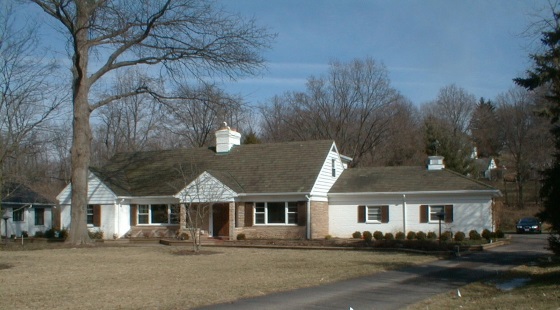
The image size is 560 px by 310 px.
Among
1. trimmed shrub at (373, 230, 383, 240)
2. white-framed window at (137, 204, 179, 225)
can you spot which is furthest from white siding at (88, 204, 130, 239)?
trimmed shrub at (373, 230, 383, 240)

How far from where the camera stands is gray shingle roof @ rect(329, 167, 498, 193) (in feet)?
118

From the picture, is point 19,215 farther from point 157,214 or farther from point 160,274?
point 160,274

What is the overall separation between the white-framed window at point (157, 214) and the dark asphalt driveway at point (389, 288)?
20.7 meters

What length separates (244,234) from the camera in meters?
36.2

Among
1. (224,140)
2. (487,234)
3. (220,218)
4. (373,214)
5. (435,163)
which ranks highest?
(224,140)

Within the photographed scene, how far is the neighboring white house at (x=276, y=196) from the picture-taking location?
35844 mm

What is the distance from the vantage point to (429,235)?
35.0 metres

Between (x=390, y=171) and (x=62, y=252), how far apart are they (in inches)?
858

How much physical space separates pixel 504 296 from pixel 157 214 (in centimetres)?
2947

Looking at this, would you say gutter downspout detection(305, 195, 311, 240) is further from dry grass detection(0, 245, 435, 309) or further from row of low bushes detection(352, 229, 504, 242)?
dry grass detection(0, 245, 435, 309)

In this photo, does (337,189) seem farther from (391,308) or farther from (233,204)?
(391,308)

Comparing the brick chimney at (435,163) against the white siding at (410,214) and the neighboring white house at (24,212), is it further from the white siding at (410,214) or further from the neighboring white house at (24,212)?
the neighboring white house at (24,212)

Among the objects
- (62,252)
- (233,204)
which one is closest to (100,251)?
(62,252)

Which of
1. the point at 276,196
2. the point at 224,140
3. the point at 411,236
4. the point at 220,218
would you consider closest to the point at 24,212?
the point at 224,140
